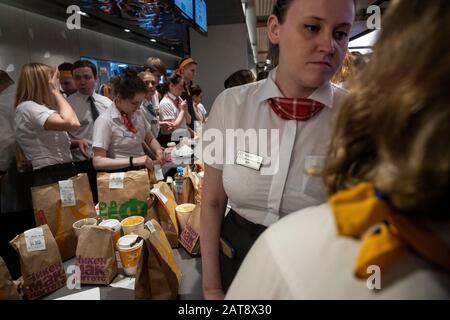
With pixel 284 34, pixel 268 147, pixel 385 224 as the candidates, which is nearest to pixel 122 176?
pixel 268 147

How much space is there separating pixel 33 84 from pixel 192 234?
5.19 ft

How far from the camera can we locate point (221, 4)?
17.0 feet

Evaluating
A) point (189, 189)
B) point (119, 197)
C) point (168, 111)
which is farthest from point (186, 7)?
point (119, 197)

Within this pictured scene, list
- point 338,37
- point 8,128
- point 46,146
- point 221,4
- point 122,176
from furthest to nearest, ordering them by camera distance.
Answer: point 221,4 < point 8,128 < point 46,146 < point 122,176 < point 338,37

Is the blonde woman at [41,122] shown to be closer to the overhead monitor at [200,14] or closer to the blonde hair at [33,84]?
the blonde hair at [33,84]

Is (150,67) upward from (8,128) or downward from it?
upward

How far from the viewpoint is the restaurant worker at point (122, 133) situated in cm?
211

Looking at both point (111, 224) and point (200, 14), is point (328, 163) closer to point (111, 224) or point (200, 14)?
point (111, 224)

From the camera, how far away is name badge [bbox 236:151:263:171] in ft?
3.06

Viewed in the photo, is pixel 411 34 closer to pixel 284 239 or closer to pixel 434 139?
pixel 434 139

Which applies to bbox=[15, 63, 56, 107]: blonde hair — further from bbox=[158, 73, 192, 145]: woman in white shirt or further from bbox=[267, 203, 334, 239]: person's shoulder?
bbox=[267, 203, 334, 239]: person's shoulder

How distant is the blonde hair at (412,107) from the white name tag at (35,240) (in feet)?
4.31

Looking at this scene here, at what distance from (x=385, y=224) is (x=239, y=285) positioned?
0.82ft

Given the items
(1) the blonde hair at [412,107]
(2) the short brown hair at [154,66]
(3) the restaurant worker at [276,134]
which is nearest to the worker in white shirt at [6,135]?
(2) the short brown hair at [154,66]
